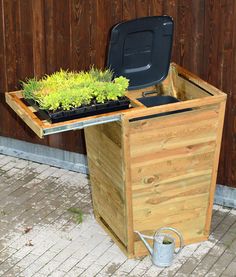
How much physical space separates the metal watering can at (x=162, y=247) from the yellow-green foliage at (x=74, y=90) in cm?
95

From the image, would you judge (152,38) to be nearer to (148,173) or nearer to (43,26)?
(148,173)

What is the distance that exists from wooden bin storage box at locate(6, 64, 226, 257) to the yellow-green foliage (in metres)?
0.10

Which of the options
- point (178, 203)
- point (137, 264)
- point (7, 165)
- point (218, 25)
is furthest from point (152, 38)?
point (7, 165)

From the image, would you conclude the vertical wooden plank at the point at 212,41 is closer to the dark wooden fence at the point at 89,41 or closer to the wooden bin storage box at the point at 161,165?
the dark wooden fence at the point at 89,41

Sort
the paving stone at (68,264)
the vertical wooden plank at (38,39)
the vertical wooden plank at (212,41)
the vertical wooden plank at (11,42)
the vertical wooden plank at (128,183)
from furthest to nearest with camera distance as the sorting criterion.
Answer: the vertical wooden plank at (11,42) → the vertical wooden plank at (38,39) → the vertical wooden plank at (212,41) → the paving stone at (68,264) → the vertical wooden plank at (128,183)

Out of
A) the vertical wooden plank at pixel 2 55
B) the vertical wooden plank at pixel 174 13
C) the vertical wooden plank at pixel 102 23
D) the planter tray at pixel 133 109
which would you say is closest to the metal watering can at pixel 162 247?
the planter tray at pixel 133 109

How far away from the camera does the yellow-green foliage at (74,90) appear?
4.48 metres

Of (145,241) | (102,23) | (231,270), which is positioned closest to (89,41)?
(102,23)

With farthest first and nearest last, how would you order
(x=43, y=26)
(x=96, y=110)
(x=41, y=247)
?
1. (x=43, y=26)
2. (x=41, y=247)
3. (x=96, y=110)

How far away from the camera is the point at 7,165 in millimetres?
6410

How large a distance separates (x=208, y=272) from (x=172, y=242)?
29cm

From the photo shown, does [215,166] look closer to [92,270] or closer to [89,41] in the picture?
[92,270]

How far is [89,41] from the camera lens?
5875mm

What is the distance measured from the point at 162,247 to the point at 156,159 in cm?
55
